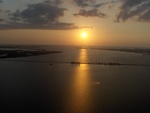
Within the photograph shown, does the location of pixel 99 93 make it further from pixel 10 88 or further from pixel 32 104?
pixel 10 88

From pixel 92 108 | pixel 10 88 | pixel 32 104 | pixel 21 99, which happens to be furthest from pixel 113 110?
pixel 10 88

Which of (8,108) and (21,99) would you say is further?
(21,99)

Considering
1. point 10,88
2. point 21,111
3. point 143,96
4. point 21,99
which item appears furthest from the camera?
point 10,88

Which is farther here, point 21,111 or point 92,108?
point 92,108

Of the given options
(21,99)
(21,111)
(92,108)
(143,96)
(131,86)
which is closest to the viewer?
(21,111)

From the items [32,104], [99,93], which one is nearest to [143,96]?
[99,93]

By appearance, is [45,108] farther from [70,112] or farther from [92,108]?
[92,108]

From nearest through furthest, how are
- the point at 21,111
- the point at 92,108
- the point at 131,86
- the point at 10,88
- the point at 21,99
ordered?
the point at 21,111 → the point at 92,108 → the point at 21,99 → the point at 10,88 → the point at 131,86

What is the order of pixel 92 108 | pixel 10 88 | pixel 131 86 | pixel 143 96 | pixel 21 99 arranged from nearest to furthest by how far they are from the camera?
1. pixel 92 108
2. pixel 21 99
3. pixel 143 96
4. pixel 10 88
5. pixel 131 86
